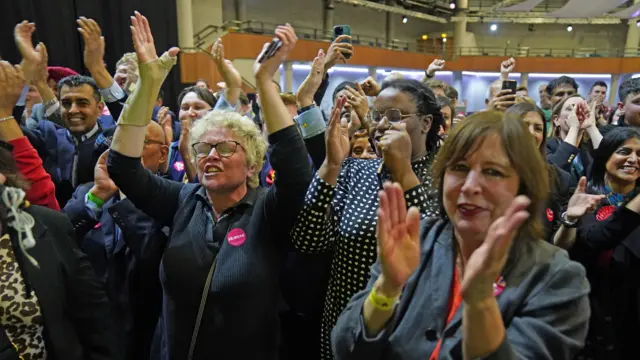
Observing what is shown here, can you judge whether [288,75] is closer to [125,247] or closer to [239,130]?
[125,247]

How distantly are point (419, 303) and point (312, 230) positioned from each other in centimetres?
63

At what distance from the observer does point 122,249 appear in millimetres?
1980

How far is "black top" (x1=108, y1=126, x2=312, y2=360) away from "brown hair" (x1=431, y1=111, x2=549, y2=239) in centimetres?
62

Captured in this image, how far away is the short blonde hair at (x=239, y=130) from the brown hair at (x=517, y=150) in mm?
886

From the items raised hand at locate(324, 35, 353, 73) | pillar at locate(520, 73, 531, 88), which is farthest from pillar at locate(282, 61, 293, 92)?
raised hand at locate(324, 35, 353, 73)

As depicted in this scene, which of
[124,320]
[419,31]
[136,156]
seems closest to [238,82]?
[136,156]

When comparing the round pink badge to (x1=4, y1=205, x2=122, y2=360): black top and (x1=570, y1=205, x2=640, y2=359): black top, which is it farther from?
(x1=570, y1=205, x2=640, y2=359): black top

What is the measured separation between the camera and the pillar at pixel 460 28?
840 inches

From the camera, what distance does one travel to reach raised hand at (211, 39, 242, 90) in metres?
2.29

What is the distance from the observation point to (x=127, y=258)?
1980 mm

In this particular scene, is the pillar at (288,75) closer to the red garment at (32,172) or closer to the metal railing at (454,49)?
the metal railing at (454,49)

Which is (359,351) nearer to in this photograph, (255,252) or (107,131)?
(255,252)

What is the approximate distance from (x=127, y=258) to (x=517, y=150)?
1.72 meters

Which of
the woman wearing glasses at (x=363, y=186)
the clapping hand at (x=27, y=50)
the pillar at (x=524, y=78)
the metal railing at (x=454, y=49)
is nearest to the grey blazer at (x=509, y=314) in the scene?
the woman wearing glasses at (x=363, y=186)
